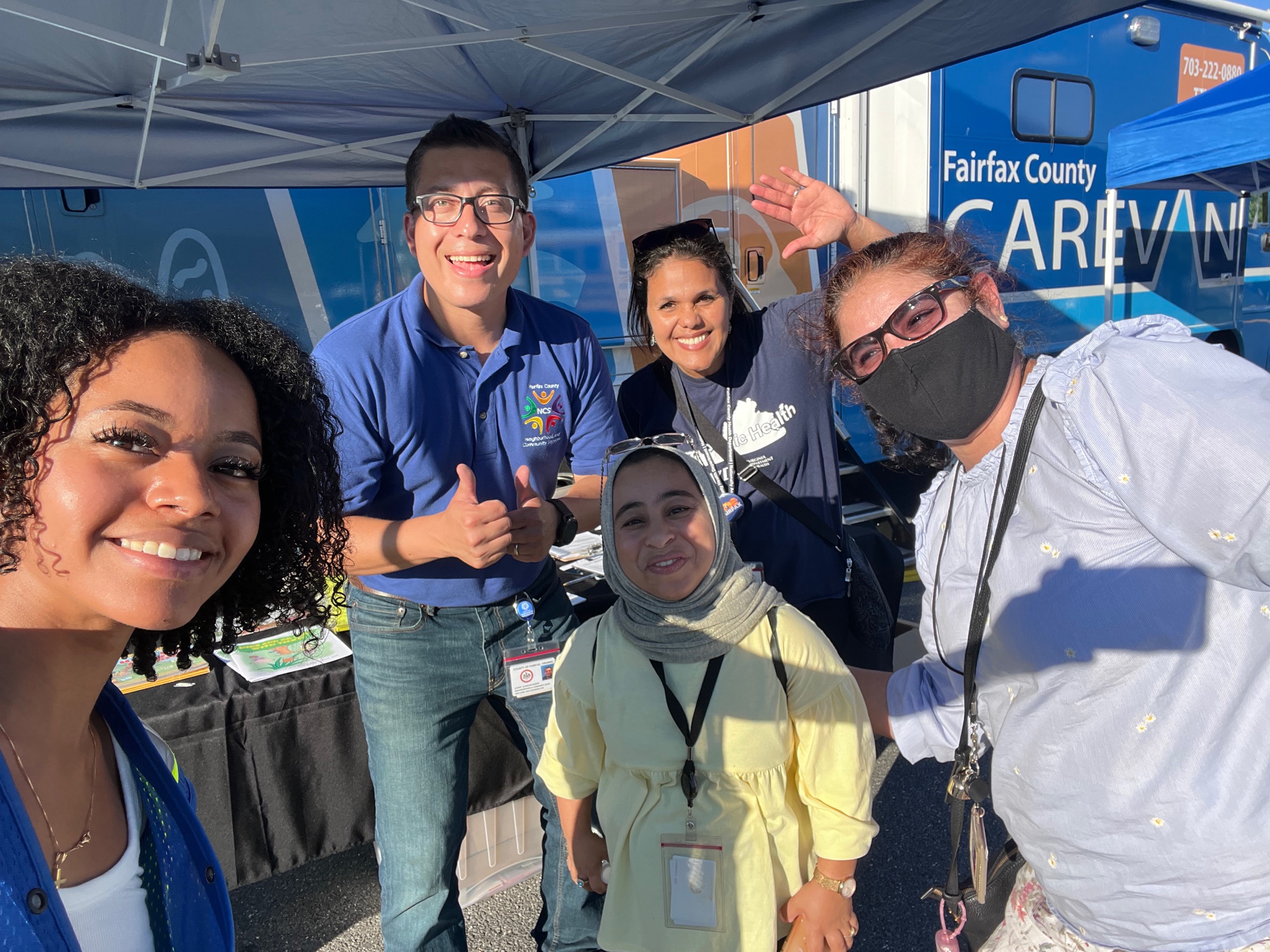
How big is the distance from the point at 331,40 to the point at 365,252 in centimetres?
230

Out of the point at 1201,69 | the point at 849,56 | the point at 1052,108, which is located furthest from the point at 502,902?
the point at 1201,69

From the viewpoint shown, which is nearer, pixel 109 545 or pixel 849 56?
pixel 109 545

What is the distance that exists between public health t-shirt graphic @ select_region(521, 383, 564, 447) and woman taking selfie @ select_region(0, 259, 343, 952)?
95 centimetres

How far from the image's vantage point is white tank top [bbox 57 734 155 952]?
101 centimetres

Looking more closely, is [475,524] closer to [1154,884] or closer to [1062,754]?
[1062,754]

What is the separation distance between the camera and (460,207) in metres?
2.02

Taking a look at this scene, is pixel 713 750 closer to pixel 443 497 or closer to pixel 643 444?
pixel 643 444

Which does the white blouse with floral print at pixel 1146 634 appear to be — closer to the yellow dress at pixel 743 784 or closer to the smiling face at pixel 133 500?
the yellow dress at pixel 743 784

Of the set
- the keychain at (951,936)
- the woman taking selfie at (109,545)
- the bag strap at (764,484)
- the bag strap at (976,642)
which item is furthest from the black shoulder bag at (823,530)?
the woman taking selfie at (109,545)

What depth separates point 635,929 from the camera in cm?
172

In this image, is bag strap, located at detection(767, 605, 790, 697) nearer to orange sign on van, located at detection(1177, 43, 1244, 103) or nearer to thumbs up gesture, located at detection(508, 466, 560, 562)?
thumbs up gesture, located at detection(508, 466, 560, 562)

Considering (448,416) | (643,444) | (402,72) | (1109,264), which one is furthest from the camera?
(1109,264)

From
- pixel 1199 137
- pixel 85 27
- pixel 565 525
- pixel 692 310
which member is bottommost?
pixel 565 525

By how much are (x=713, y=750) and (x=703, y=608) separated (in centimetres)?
29
